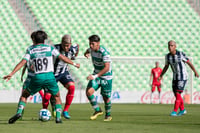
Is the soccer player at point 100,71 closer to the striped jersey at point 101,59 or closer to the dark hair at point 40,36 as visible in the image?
the striped jersey at point 101,59

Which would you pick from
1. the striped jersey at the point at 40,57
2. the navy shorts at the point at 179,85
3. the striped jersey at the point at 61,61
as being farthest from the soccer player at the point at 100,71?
the navy shorts at the point at 179,85

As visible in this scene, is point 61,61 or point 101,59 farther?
point 61,61

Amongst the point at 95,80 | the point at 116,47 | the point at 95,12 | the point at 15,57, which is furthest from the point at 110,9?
the point at 95,80

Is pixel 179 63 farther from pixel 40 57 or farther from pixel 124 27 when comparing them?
pixel 124 27

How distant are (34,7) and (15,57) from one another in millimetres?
3515

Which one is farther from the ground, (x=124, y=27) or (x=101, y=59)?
(x=124, y=27)

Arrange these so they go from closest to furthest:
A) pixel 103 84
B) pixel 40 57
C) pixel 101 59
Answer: pixel 40 57 < pixel 101 59 < pixel 103 84

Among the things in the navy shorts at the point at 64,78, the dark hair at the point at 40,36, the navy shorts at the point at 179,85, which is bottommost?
the navy shorts at the point at 179,85

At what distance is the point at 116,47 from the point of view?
890 inches

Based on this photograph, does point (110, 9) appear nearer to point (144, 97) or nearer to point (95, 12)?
point (95, 12)

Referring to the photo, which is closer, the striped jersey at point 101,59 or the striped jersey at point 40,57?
the striped jersey at point 40,57

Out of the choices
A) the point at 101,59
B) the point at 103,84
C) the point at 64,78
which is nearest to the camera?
the point at 101,59

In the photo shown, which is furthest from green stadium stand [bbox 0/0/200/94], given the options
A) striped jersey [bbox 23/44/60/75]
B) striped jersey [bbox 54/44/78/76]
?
striped jersey [bbox 23/44/60/75]

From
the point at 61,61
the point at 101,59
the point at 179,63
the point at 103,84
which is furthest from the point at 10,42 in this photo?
the point at 101,59
